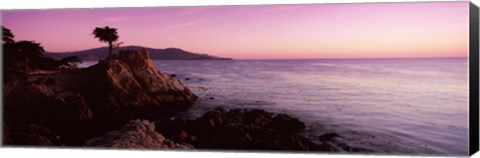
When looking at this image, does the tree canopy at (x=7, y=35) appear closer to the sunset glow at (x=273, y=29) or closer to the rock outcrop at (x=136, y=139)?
the sunset glow at (x=273, y=29)

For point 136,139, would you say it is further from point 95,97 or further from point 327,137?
point 327,137

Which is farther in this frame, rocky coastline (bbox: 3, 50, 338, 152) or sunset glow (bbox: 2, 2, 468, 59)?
rocky coastline (bbox: 3, 50, 338, 152)

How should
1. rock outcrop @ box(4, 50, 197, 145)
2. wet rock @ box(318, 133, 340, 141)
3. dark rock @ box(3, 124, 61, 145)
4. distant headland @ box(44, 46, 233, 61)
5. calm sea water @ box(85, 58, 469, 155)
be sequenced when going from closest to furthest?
calm sea water @ box(85, 58, 469, 155), wet rock @ box(318, 133, 340, 141), distant headland @ box(44, 46, 233, 61), rock outcrop @ box(4, 50, 197, 145), dark rock @ box(3, 124, 61, 145)

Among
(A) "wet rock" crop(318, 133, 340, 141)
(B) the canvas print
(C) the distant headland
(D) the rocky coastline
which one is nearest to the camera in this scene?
(B) the canvas print

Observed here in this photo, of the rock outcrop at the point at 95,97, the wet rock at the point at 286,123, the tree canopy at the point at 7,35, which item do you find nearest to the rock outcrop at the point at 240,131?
the wet rock at the point at 286,123

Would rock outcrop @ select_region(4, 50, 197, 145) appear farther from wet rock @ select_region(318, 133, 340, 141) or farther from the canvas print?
wet rock @ select_region(318, 133, 340, 141)

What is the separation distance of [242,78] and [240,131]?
494 mm

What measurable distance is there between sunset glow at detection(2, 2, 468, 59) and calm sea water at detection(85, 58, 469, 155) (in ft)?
0.37

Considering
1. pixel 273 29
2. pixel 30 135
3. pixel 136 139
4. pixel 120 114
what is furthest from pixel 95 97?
pixel 273 29

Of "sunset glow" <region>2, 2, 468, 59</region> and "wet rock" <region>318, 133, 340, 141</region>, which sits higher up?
"sunset glow" <region>2, 2, 468, 59</region>

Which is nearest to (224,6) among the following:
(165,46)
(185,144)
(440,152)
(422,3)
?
(165,46)

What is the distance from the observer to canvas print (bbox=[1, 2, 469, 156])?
7.09 meters

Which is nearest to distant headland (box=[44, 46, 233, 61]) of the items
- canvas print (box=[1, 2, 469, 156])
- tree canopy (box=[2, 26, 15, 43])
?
canvas print (box=[1, 2, 469, 156])

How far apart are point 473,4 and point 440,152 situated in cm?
127
